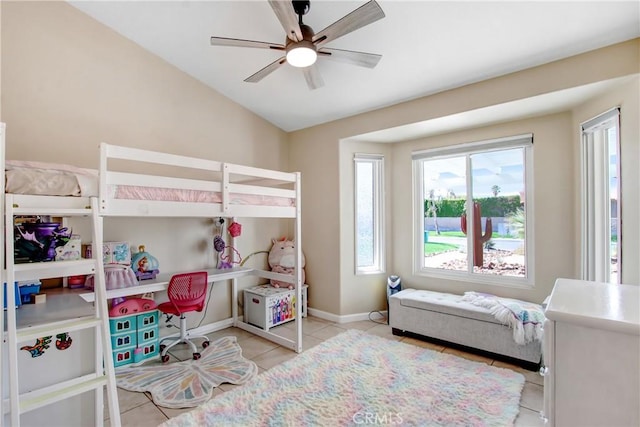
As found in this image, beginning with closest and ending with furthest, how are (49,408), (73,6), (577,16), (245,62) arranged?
(49,408)
(577,16)
(73,6)
(245,62)

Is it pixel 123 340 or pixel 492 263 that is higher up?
pixel 492 263

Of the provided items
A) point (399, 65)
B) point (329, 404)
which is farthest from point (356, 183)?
point (329, 404)

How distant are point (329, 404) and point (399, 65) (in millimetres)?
2904

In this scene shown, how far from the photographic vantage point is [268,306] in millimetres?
3580

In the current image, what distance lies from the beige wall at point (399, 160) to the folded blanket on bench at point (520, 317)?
46 cm

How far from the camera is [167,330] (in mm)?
3252

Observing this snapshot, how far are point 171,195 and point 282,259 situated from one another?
2.10m

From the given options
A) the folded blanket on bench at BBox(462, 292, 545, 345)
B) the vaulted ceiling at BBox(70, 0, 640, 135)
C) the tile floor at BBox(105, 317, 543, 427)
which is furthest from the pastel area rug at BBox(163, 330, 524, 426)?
the vaulted ceiling at BBox(70, 0, 640, 135)

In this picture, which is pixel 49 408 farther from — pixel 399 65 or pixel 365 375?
pixel 399 65

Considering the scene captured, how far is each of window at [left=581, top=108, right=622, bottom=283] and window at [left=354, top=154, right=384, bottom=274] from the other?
2.12 m

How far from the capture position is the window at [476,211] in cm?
331

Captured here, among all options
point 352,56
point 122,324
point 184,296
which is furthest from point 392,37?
point 122,324

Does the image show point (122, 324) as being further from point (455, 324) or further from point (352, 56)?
point (455, 324)

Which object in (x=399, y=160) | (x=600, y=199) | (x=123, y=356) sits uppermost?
(x=399, y=160)
